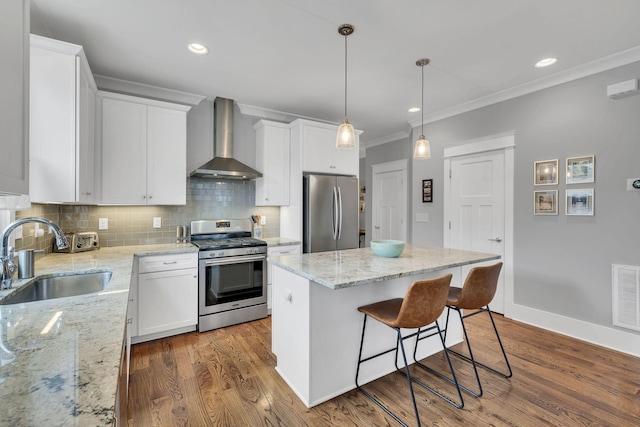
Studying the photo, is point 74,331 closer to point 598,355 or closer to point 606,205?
point 598,355

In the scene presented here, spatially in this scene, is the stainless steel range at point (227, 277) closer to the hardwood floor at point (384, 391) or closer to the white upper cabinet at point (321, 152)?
the hardwood floor at point (384, 391)

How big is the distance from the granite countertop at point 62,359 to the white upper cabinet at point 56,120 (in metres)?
0.85

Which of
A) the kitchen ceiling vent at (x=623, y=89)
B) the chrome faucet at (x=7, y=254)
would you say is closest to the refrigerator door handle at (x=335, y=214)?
the chrome faucet at (x=7, y=254)

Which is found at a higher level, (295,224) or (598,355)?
(295,224)

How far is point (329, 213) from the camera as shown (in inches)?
147

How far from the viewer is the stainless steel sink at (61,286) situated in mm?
1639

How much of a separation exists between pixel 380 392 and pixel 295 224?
7.06 ft

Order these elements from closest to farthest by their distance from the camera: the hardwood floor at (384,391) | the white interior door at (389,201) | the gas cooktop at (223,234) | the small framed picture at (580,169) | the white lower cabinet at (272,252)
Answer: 1. the hardwood floor at (384,391)
2. the small framed picture at (580,169)
3. the gas cooktop at (223,234)
4. the white lower cabinet at (272,252)
5. the white interior door at (389,201)

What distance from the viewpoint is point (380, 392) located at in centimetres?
208

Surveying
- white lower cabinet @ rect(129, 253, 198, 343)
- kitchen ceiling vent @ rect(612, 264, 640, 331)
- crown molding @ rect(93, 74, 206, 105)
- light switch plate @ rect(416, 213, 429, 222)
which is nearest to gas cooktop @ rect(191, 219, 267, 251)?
white lower cabinet @ rect(129, 253, 198, 343)

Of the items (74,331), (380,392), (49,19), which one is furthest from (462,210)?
(49,19)

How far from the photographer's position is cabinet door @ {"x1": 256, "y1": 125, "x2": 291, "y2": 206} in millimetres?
3719

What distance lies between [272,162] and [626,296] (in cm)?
383

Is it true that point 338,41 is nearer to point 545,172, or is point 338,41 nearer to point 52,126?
point 52,126
